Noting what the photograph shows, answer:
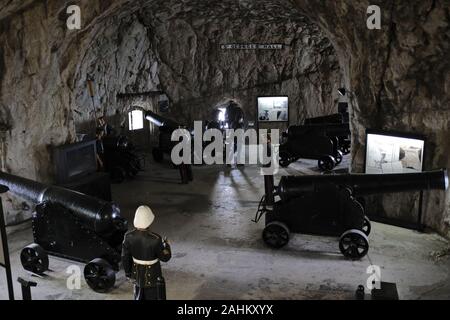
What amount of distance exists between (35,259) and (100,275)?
122 cm

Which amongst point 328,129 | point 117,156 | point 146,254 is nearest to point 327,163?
point 328,129

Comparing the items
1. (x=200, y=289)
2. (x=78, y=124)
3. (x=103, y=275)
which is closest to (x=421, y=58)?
(x=200, y=289)

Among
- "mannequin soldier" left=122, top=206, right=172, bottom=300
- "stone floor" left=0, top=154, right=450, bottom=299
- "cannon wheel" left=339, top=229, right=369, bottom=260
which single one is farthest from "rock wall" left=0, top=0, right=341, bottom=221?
"cannon wheel" left=339, top=229, right=369, bottom=260

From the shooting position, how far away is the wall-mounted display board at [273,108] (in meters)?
18.3

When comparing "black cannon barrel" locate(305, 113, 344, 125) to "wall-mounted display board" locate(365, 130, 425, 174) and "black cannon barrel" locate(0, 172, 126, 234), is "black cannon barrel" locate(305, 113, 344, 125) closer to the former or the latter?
"wall-mounted display board" locate(365, 130, 425, 174)

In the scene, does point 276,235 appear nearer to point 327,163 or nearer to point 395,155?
point 395,155

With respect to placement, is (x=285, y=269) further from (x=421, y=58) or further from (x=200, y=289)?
(x=421, y=58)

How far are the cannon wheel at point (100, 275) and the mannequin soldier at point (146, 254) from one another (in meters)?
1.16

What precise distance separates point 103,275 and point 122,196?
5195mm

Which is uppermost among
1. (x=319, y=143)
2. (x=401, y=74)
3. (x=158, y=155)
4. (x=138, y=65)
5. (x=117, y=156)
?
(x=138, y=65)

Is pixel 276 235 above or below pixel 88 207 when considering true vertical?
below

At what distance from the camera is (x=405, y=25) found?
8586mm

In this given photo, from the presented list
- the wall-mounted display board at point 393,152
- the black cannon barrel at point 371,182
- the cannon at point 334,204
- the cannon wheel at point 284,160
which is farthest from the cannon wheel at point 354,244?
the cannon wheel at point 284,160

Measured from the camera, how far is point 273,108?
18.4m
